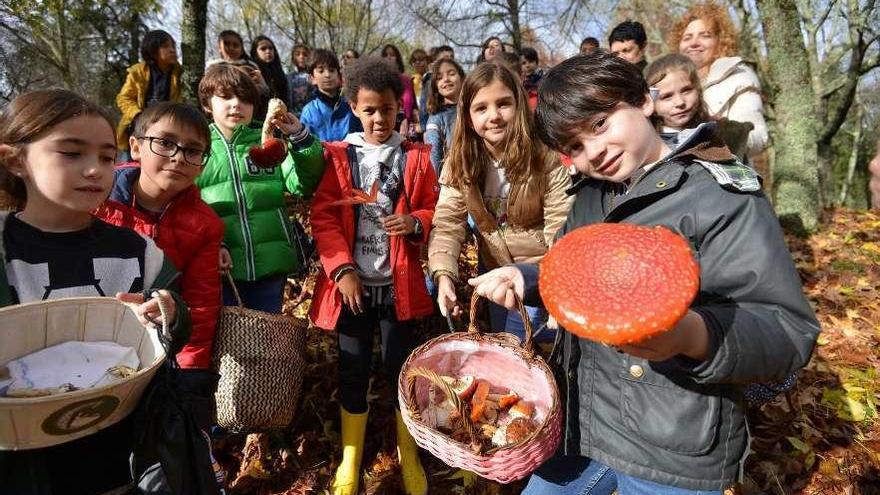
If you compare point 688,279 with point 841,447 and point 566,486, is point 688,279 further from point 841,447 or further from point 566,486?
point 841,447

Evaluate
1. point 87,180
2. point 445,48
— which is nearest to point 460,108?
point 87,180

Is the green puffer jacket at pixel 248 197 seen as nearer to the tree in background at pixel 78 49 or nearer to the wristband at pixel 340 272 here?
the wristband at pixel 340 272

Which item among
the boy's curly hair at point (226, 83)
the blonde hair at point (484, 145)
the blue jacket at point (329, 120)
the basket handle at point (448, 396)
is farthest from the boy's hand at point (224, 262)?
the blue jacket at point (329, 120)

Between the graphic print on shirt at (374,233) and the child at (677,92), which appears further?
the child at (677,92)

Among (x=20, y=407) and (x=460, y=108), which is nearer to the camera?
(x=20, y=407)

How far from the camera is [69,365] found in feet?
4.95

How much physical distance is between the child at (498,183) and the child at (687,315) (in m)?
0.74

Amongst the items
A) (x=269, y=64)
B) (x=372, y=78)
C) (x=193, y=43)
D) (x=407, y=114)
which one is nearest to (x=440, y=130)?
(x=407, y=114)

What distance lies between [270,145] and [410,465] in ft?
6.99

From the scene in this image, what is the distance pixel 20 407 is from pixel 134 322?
47 cm

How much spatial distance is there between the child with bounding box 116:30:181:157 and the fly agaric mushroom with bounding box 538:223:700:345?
5723 millimetres

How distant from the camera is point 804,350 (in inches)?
45.8

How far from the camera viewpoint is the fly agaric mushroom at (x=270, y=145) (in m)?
2.57

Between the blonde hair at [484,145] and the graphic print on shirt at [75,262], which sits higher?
the blonde hair at [484,145]
